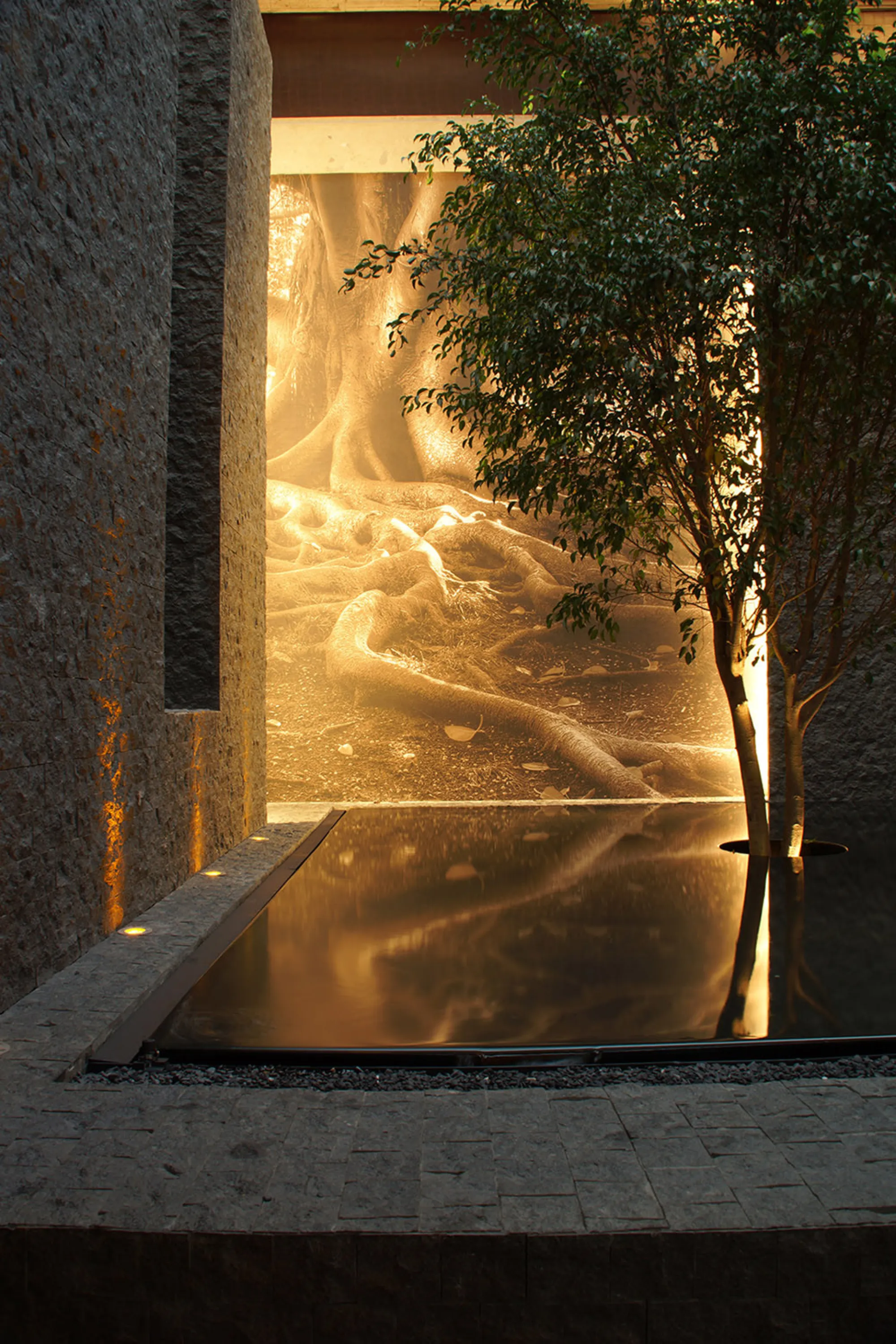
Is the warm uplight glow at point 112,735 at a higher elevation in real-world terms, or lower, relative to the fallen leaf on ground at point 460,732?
higher

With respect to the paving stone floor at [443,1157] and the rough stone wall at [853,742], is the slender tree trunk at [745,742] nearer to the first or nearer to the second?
the rough stone wall at [853,742]

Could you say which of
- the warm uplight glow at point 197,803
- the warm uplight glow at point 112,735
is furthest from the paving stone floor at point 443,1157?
the warm uplight glow at point 197,803

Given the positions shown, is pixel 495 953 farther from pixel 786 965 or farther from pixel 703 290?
pixel 703 290

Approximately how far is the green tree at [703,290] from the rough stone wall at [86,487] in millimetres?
1238

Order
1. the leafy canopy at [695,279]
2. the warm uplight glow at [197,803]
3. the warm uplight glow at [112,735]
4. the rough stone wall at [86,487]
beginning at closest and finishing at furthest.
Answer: the rough stone wall at [86,487] → the warm uplight glow at [112,735] → the leafy canopy at [695,279] → the warm uplight glow at [197,803]

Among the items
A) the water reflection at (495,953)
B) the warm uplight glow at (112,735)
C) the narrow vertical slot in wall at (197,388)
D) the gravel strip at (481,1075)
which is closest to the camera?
the gravel strip at (481,1075)

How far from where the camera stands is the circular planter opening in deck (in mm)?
3988

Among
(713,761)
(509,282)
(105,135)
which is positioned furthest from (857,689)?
(105,135)

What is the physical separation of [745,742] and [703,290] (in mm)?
1710

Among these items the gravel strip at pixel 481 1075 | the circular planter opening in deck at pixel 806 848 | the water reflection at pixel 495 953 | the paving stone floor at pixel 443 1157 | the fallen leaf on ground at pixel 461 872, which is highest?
the paving stone floor at pixel 443 1157

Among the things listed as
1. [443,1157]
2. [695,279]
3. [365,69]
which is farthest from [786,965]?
[365,69]

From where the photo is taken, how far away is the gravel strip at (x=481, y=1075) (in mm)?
1598

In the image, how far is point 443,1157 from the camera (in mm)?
1306

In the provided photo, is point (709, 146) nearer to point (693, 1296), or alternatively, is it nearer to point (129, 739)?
point (129, 739)
